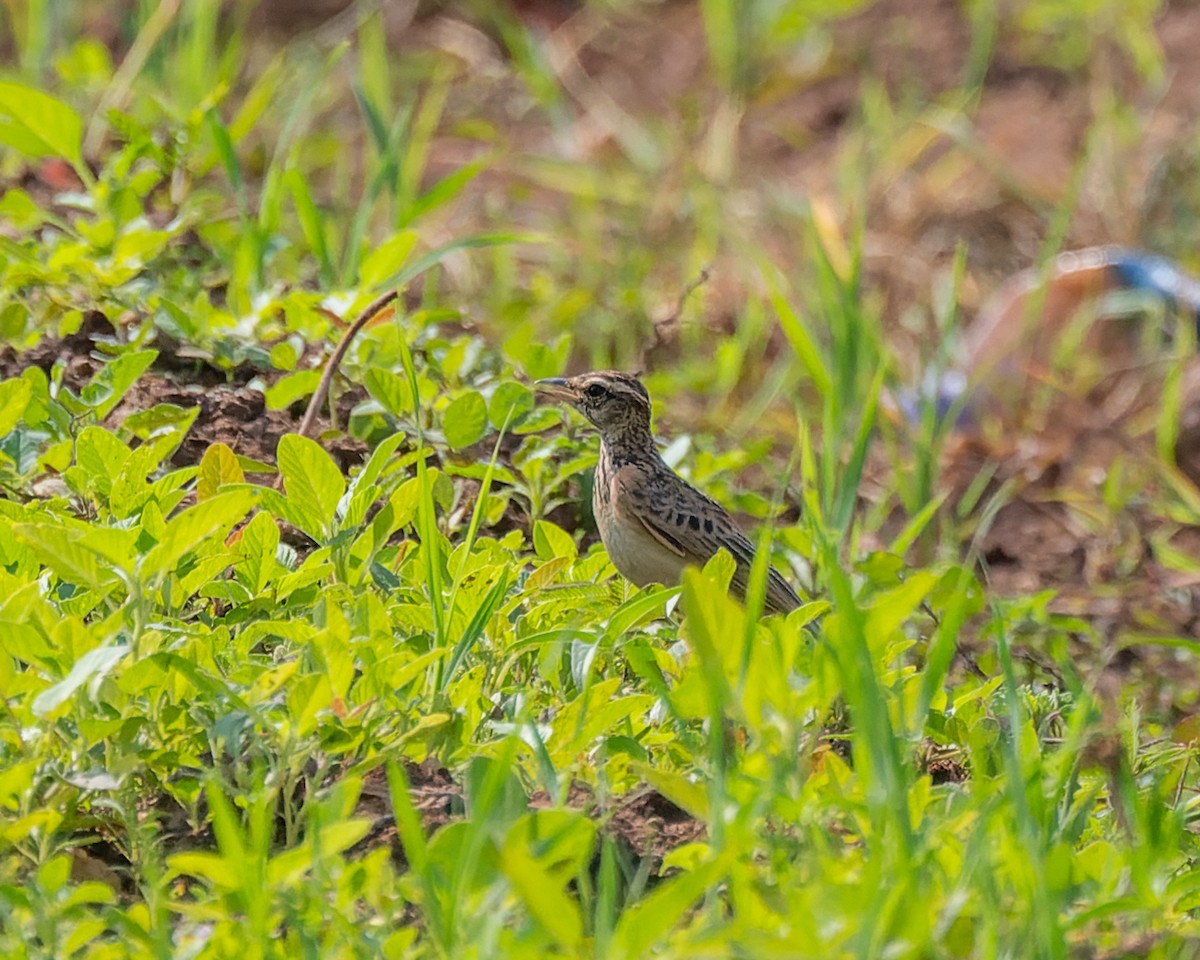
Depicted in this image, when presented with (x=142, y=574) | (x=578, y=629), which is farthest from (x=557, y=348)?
(x=142, y=574)

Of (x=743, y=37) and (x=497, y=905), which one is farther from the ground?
(x=743, y=37)

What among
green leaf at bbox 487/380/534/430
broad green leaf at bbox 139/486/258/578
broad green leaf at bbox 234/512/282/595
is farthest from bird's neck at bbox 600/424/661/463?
broad green leaf at bbox 139/486/258/578

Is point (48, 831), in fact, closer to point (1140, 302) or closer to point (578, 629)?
point (578, 629)

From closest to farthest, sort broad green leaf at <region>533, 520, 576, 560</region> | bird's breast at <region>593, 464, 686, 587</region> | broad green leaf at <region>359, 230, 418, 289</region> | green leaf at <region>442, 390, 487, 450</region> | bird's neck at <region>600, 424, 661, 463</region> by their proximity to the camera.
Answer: broad green leaf at <region>533, 520, 576, 560</region> → green leaf at <region>442, 390, 487, 450</region> → bird's breast at <region>593, 464, 686, 587</region> → bird's neck at <region>600, 424, 661, 463</region> → broad green leaf at <region>359, 230, 418, 289</region>

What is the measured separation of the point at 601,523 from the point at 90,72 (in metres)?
3.44

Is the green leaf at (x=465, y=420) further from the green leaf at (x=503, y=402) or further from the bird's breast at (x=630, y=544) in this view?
the bird's breast at (x=630, y=544)

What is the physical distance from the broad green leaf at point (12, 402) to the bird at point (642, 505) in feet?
4.73

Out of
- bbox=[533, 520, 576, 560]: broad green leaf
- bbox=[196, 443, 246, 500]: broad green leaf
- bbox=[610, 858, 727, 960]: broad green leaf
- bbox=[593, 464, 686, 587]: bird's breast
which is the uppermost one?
bbox=[196, 443, 246, 500]: broad green leaf

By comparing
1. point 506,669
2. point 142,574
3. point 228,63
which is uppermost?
point 228,63

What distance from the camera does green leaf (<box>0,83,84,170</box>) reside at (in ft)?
17.7

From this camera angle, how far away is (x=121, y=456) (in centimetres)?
404

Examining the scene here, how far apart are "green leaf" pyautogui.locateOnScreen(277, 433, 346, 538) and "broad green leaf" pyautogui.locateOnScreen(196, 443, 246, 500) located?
28 centimetres

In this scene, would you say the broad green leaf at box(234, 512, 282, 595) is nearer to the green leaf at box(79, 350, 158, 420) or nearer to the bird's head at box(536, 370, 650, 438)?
the green leaf at box(79, 350, 158, 420)

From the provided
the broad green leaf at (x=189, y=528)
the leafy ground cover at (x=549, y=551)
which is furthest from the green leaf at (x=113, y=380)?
the broad green leaf at (x=189, y=528)
